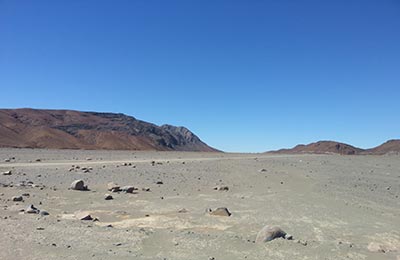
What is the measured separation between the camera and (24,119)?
96375mm

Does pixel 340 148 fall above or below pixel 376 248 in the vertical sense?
above

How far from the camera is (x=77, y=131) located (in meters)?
101

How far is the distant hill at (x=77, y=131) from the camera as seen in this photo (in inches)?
3214

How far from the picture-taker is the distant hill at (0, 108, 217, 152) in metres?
81.6

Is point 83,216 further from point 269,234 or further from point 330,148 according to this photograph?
point 330,148

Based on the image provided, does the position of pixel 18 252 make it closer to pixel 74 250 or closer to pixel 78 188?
pixel 74 250

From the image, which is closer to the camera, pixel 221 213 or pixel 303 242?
pixel 303 242

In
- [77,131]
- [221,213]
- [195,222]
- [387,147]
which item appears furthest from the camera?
Answer: [387,147]

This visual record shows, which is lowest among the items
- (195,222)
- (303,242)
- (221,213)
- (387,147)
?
(303,242)

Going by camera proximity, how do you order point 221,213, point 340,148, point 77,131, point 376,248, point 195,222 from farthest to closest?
point 340,148, point 77,131, point 221,213, point 195,222, point 376,248

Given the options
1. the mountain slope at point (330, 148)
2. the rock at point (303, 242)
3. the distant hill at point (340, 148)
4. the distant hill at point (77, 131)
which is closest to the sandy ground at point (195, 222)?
the rock at point (303, 242)

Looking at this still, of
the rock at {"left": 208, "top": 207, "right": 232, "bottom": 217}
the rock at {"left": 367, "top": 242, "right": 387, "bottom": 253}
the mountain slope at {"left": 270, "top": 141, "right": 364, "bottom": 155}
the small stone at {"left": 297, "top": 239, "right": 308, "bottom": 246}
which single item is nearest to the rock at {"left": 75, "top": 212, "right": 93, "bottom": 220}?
the rock at {"left": 208, "top": 207, "right": 232, "bottom": 217}

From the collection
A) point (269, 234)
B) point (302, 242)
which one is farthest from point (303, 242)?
point (269, 234)

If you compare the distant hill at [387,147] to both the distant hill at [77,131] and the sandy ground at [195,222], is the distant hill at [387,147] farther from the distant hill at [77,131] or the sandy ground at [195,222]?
the sandy ground at [195,222]
